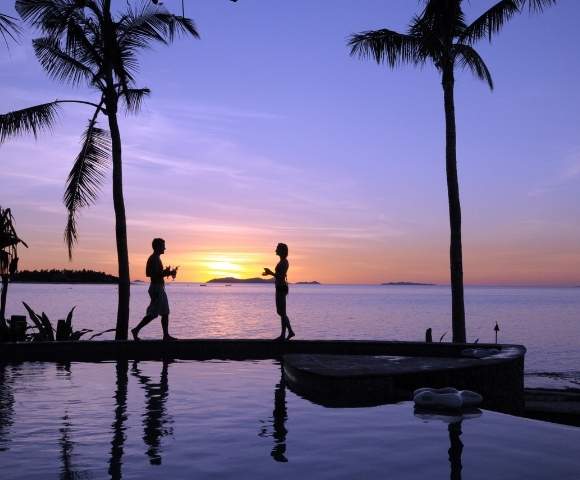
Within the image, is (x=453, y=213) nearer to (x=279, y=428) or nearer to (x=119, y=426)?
(x=279, y=428)

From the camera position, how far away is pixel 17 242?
17688 mm

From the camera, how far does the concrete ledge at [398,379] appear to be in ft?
31.3

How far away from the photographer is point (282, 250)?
14578mm

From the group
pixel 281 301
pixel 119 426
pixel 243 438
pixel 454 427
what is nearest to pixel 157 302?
pixel 281 301

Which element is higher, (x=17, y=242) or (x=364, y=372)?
(x=17, y=242)

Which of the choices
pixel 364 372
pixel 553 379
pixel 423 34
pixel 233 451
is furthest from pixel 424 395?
pixel 553 379

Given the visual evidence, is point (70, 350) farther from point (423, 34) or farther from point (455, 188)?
point (423, 34)

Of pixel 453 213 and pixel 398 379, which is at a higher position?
pixel 453 213

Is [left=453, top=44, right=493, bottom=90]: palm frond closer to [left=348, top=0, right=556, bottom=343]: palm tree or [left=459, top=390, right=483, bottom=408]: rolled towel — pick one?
[left=348, top=0, right=556, bottom=343]: palm tree

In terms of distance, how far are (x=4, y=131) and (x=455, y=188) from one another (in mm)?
11680

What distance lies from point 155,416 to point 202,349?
645 centimetres

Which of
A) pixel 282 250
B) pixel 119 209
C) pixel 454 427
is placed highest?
pixel 119 209

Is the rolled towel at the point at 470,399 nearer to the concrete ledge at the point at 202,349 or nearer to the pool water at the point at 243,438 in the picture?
the pool water at the point at 243,438

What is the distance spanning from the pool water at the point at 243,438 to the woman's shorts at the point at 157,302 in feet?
11.2
